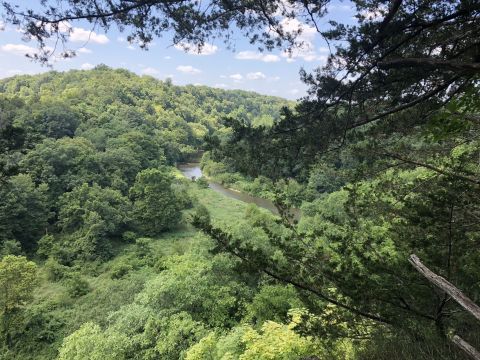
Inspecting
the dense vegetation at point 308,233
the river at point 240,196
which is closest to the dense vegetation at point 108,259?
the dense vegetation at point 308,233

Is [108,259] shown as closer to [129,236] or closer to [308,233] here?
[129,236]

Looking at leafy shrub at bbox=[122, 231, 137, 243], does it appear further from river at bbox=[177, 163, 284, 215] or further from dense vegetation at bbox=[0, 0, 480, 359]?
river at bbox=[177, 163, 284, 215]

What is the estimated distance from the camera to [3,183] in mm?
5820

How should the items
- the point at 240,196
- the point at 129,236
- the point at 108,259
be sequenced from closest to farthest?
the point at 108,259
the point at 129,236
the point at 240,196

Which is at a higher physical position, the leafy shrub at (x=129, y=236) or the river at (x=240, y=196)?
the river at (x=240, y=196)

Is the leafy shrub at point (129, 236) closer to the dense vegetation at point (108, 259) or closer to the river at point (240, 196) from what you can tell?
the dense vegetation at point (108, 259)

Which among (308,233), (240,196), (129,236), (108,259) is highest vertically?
(308,233)

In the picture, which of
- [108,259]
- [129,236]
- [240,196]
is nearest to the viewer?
[108,259]

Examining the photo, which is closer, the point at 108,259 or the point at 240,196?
the point at 108,259

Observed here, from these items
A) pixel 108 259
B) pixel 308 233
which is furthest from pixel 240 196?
pixel 308 233

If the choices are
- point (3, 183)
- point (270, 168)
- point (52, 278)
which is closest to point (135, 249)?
point (52, 278)

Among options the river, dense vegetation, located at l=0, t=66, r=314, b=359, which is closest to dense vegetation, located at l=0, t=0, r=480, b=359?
dense vegetation, located at l=0, t=66, r=314, b=359

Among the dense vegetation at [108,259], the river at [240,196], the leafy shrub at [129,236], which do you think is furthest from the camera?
the river at [240,196]

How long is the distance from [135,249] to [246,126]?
2092 centimetres
